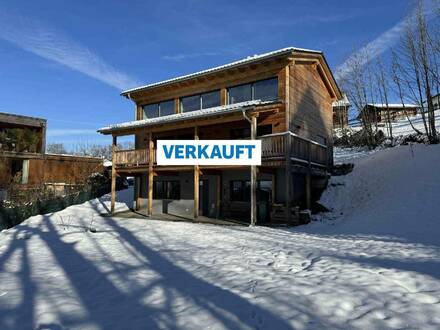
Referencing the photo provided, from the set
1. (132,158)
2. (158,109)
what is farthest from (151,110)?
(132,158)

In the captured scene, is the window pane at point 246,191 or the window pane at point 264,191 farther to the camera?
the window pane at point 246,191

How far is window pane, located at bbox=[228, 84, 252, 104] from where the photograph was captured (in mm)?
20281

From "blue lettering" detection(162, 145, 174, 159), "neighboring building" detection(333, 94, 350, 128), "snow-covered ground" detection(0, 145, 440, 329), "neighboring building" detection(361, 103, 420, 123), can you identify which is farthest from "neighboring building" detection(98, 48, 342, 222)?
"neighboring building" detection(361, 103, 420, 123)

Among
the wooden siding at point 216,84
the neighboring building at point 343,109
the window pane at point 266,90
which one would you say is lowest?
the window pane at point 266,90

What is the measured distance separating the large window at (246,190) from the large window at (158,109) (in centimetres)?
657

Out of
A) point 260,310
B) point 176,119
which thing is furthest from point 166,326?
point 176,119

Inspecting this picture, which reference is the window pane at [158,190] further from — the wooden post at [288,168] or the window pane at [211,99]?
the wooden post at [288,168]

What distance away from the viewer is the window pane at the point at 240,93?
20281mm

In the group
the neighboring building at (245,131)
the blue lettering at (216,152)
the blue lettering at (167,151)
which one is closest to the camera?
the neighboring building at (245,131)

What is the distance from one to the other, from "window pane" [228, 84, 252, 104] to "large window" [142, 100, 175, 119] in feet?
14.8

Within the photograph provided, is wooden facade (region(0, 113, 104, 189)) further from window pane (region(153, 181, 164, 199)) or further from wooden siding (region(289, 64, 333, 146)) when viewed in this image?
wooden siding (region(289, 64, 333, 146))

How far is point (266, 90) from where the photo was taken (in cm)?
1966

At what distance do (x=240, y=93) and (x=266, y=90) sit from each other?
5.26ft

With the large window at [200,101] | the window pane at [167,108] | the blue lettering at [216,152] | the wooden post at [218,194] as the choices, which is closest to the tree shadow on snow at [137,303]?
the blue lettering at [216,152]
